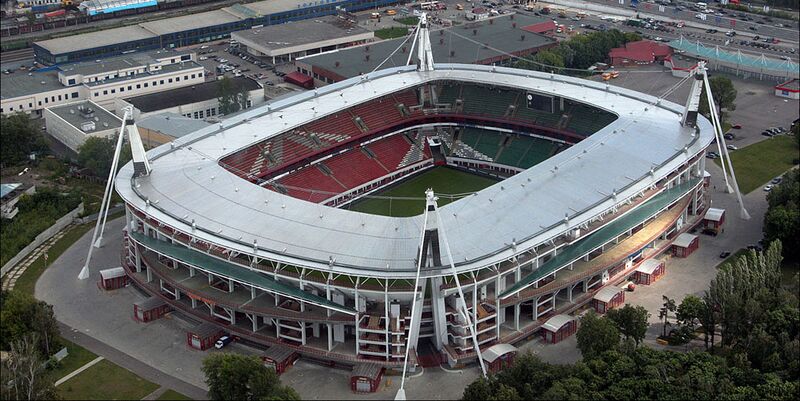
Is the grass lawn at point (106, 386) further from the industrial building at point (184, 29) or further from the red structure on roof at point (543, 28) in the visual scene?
the red structure on roof at point (543, 28)

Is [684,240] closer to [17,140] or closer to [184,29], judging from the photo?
Answer: [17,140]

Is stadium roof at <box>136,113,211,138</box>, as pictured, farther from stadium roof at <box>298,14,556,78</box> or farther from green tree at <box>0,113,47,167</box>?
stadium roof at <box>298,14,556,78</box>

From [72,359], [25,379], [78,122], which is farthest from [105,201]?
[78,122]

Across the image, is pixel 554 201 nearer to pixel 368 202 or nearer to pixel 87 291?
pixel 368 202

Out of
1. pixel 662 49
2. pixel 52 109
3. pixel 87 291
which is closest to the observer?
pixel 87 291

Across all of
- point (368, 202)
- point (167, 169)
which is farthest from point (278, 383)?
point (368, 202)

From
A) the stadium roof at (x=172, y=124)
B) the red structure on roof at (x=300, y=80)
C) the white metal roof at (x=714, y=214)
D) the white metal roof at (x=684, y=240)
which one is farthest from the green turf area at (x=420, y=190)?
the red structure on roof at (x=300, y=80)
